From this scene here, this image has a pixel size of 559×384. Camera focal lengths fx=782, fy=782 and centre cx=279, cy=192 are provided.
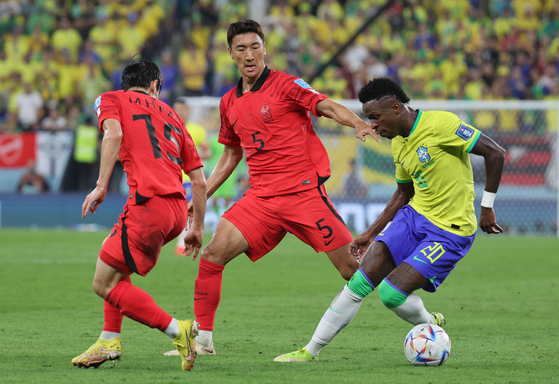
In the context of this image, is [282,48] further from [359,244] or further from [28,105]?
[359,244]

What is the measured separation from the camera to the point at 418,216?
5289mm

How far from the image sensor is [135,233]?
179 inches

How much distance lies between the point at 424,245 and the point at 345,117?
39.1 inches

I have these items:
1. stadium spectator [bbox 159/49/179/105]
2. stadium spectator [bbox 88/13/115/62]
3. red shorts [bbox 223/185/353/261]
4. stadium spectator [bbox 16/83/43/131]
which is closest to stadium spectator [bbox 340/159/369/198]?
stadium spectator [bbox 159/49/179/105]

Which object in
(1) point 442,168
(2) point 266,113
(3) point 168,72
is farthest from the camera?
(3) point 168,72

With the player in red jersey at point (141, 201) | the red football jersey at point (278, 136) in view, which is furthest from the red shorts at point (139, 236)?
the red football jersey at point (278, 136)

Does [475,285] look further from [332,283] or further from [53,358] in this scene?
[53,358]

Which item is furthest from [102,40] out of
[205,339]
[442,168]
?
[442,168]

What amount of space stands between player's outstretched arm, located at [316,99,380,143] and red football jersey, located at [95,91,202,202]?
102 cm

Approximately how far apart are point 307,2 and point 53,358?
17.8 metres

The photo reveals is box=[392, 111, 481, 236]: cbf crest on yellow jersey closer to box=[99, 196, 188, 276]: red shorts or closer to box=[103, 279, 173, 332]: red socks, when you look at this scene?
box=[99, 196, 188, 276]: red shorts

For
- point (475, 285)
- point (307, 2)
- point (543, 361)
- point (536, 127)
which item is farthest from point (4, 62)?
point (543, 361)

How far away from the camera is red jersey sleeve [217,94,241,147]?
223 inches

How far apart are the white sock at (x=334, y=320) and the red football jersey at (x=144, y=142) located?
1228mm
